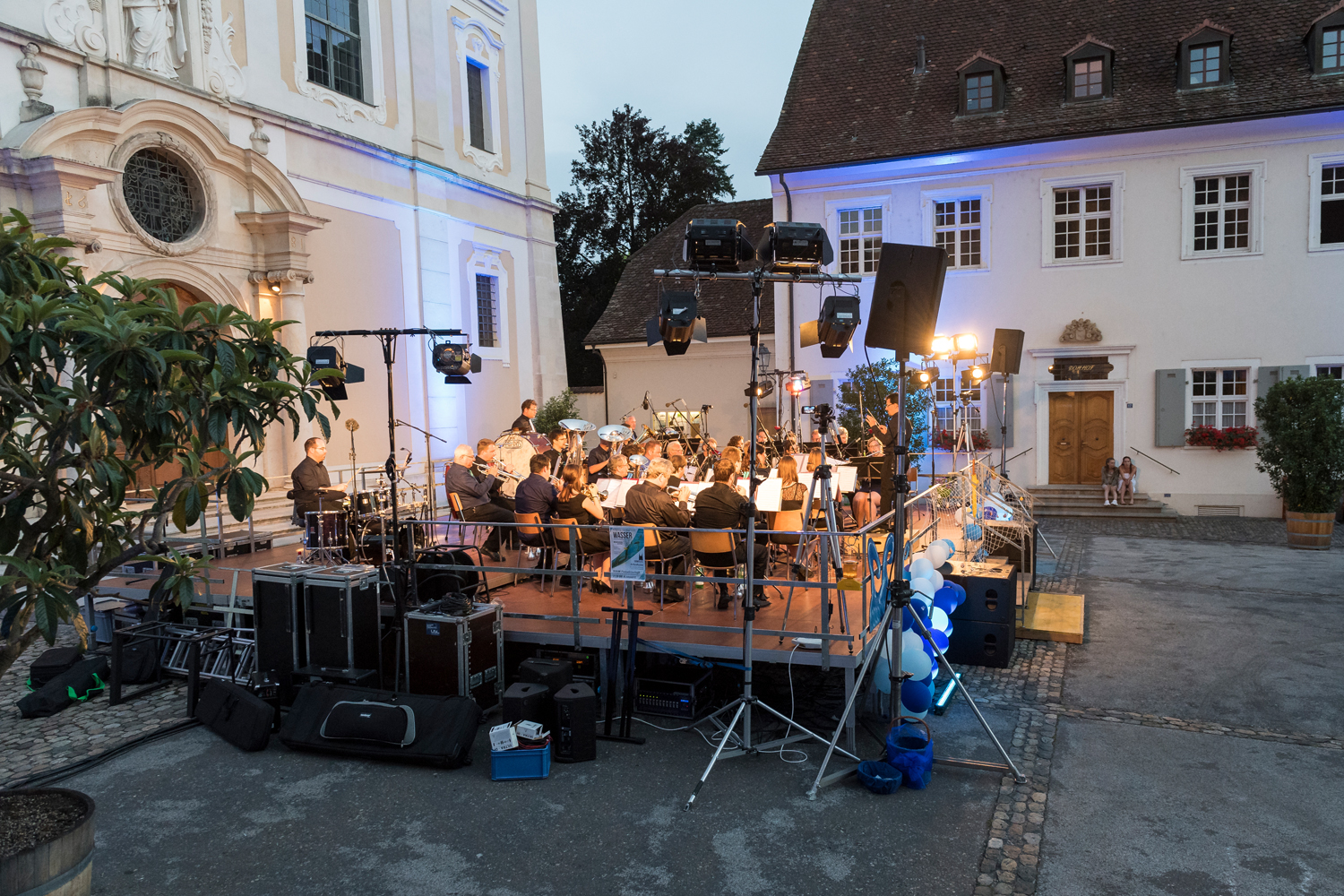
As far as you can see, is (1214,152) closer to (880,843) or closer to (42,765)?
(880,843)

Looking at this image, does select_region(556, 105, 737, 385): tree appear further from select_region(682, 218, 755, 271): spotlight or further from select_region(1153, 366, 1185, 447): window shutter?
select_region(682, 218, 755, 271): spotlight

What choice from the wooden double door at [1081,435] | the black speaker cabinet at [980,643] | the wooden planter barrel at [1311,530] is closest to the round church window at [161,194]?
the black speaker cabinet at [980,643]

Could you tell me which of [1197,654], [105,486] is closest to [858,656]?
[1197,654]

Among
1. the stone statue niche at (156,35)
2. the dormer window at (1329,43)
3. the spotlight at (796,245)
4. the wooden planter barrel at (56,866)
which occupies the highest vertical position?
the dormer window at (1329,43)

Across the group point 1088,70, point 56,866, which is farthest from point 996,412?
point 56,866

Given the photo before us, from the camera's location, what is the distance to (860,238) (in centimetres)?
1955

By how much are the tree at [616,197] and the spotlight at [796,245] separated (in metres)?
30.4

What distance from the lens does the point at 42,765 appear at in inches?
236

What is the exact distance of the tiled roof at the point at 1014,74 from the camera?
55.8 feet

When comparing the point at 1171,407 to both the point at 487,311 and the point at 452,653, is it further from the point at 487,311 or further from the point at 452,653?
the point at 452,653

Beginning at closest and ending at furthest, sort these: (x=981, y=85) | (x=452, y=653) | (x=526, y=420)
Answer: (x=452, y=653), (x=526, y=420), (x=981, y=85)

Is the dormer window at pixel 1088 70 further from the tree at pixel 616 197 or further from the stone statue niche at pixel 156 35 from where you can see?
the tree at pixel 616 197

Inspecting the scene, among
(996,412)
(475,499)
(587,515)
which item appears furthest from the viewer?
(996,412)

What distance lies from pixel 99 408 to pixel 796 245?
13.4 feet
